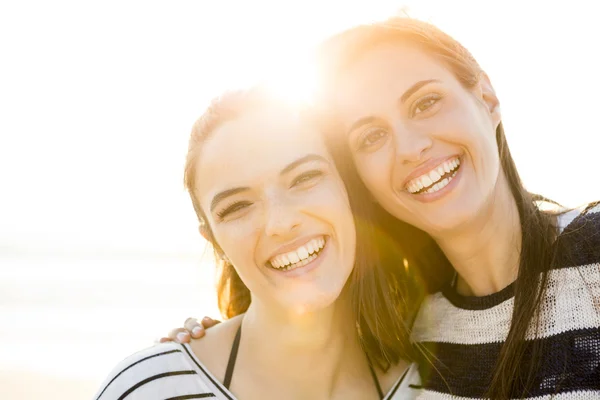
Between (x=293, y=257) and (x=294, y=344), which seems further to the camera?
(x=294, y=344)

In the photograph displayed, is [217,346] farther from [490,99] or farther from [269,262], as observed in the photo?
[490,99]

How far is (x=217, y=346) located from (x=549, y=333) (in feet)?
4.72

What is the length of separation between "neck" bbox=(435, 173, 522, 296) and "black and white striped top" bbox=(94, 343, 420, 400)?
1.22 metres

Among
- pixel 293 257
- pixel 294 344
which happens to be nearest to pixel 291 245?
pixel 293 257

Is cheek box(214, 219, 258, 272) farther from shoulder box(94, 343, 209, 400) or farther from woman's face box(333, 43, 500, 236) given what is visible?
woman's face box(333, 43, 500, 236)

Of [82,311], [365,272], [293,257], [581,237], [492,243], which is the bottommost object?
[581,237]

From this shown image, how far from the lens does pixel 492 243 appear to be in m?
3.04

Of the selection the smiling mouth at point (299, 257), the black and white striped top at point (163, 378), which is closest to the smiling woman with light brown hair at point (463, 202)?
the smiling mouth at point (299, 257)

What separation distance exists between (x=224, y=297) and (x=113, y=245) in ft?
38.8

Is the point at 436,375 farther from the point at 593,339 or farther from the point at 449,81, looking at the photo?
the point at 449,81

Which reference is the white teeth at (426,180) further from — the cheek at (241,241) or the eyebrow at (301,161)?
the cheek at (241,241)

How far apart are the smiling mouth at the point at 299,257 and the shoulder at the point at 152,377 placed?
0.57 meters

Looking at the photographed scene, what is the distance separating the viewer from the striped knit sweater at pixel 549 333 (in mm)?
2508

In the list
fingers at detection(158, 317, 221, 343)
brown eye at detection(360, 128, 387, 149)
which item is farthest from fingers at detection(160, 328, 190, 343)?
brown eye at detection(360, 128, 387, 149)
